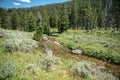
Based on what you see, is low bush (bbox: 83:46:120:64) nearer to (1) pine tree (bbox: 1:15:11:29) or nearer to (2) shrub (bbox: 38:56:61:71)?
(2) shrub (bbox: 38:56:61:71)

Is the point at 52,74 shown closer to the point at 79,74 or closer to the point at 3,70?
the point at 79,74

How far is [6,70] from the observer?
9008 mm

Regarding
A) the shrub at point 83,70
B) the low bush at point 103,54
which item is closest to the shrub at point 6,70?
the shrub at point 83,70

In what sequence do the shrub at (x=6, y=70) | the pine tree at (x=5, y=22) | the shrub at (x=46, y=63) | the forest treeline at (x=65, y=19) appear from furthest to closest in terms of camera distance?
the pine tree at (x=5, y=22), the forest treeline at (x=65, y=19), the shrub at (x=46, y=63), the shrub at (x=6, y=70)

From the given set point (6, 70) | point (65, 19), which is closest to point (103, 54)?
point (6, 70)

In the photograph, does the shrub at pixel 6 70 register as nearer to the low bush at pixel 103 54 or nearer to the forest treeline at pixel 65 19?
the low bush at pixel 103 54

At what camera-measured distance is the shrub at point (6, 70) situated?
8.73 m

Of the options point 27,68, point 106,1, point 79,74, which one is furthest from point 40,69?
→ point 106,1

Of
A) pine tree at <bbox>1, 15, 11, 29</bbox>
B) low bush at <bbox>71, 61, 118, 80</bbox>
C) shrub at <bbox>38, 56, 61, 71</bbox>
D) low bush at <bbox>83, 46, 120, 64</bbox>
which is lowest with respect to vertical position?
low bush at <bbox>83, 46, 120, 64</bbox>

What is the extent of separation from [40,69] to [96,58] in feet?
44.2

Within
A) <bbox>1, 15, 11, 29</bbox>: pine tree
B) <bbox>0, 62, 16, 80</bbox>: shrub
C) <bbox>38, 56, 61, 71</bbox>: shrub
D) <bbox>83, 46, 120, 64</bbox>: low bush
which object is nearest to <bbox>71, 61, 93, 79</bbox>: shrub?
<bbox>38, 56, 61, 71</bbox>: shrub

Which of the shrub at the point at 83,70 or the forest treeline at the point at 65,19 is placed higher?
the forest treeline at the point at 65,19

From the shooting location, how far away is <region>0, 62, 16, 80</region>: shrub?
28.6ft

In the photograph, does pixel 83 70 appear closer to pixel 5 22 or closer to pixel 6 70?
pixel 6 70
